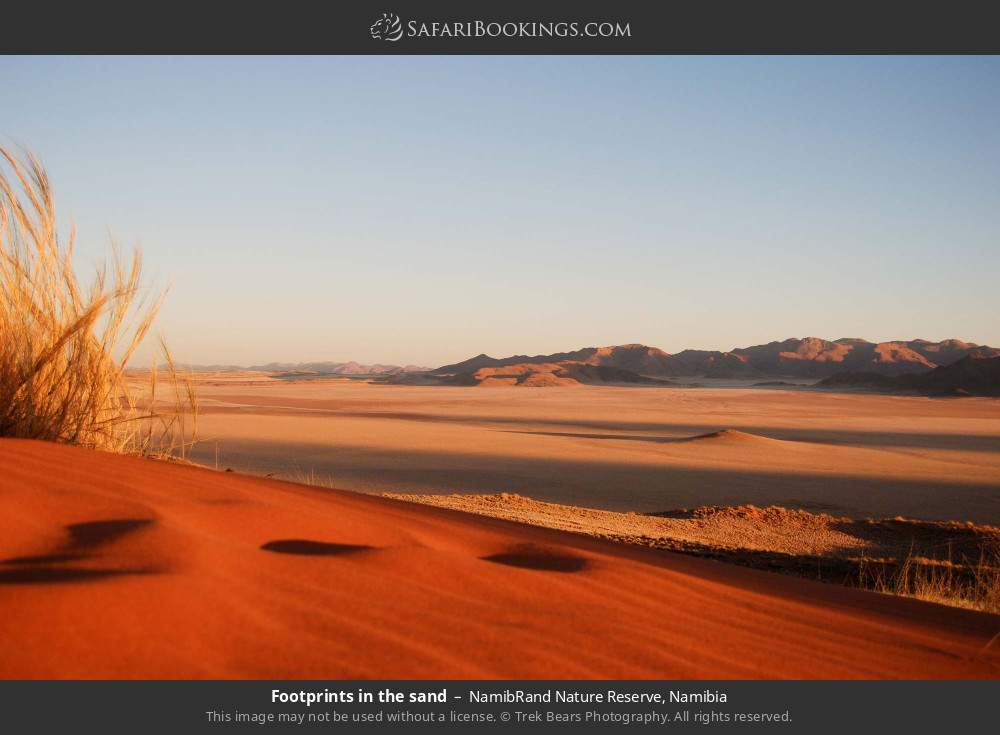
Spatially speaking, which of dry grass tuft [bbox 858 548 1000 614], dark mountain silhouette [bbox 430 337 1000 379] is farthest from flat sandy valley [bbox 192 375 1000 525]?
dark mountain silhouette [bbox 430 337 1000 379]

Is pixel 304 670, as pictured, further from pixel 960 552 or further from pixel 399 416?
pixel 399 416

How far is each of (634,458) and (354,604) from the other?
19502 millimetres

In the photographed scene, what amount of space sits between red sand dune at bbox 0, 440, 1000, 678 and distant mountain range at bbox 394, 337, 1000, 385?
97705mm

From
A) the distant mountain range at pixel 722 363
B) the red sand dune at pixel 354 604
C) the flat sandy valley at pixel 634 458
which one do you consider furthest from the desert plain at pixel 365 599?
the distant mountain range at pixel 722 363

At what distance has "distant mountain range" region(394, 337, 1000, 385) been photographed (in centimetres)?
11100

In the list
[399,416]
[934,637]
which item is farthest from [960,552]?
[399,416]

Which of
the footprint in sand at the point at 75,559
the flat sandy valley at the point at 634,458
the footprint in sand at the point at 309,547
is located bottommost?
the flat sandy valley at the point at 634,458

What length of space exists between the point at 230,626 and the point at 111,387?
14.6 ft

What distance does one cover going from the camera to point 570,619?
2639 mm

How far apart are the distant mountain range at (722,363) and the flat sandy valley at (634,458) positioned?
67.2m

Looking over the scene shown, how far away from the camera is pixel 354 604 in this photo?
2.49m

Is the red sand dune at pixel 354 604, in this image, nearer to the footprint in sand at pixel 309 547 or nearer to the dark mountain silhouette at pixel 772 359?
the footprint in sand at pixel 309 547

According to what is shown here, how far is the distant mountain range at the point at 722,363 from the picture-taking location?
111000 mm

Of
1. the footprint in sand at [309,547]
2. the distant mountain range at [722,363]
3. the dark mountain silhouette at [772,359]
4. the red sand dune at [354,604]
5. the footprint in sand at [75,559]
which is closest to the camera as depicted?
the red sand dune at [354,604]
